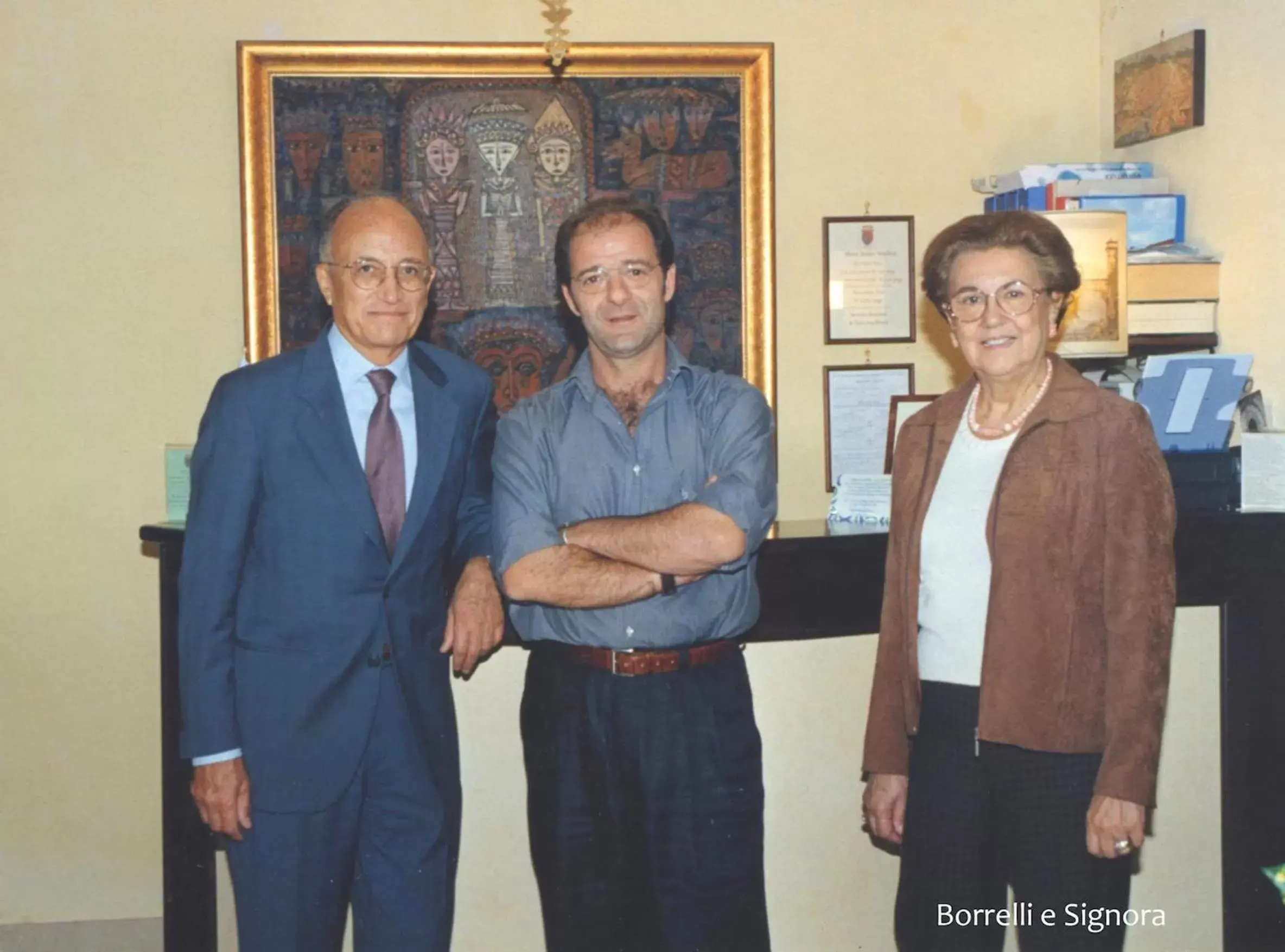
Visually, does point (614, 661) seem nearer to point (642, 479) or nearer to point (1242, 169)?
point (642, 479)

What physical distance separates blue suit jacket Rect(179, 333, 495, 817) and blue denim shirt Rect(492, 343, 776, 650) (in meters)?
0.21

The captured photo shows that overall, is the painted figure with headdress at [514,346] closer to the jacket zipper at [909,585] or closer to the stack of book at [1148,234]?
the stack of book at [1148,234]

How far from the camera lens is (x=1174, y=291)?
320 centimetres

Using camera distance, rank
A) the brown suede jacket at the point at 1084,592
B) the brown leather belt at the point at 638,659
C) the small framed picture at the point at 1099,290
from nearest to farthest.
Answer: the brown suede jacket at the point at 1084,592 < the brown leather belt at the point at 638,659 < the small framed picture at the point at 1099,290

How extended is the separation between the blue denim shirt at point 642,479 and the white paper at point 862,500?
645 mm

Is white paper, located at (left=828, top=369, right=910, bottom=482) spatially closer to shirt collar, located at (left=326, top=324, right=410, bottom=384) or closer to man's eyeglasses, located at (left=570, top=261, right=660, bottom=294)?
man's eyeglasses, located at (left=570, top=261, right=660, bottom=294)

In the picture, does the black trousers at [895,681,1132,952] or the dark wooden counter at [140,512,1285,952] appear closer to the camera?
the black trousers at [895,681,1132,952]

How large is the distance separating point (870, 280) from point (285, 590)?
2.23 meters

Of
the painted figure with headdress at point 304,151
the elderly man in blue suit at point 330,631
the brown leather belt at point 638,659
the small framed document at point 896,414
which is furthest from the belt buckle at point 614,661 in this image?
the painted figure with headdress at point 304,151

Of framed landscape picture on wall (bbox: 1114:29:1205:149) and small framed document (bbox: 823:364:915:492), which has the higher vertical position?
A: framed landscape picture on wall (bbox: 1114:29:1205:149)

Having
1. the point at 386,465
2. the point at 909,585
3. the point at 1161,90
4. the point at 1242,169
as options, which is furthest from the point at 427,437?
the point at 1161,90

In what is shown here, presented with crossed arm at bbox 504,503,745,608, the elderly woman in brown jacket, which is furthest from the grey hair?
the elderly woman in brown jacket

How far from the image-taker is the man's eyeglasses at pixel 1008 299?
83.3 inches

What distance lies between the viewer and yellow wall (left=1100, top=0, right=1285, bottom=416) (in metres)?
2.95
